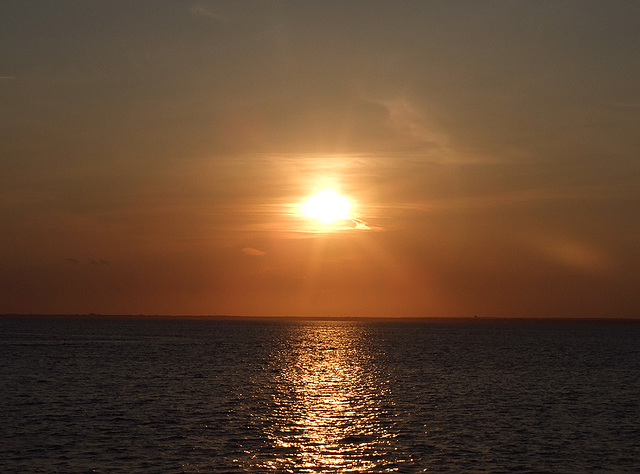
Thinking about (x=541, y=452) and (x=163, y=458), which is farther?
(x=541, y=452)

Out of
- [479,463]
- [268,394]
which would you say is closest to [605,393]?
[268,394]

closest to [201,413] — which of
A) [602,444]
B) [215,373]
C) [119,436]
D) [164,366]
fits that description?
[119,436]

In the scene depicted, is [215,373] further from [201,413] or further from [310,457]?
[310,457]

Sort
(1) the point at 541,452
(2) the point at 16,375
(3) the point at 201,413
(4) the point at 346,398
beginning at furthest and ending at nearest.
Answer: (2) the point at 16,375 < (4) the point at 346,398 < (3) the point at 201,413 < (1) the point at 541,452

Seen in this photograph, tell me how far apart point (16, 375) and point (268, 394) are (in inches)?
1415

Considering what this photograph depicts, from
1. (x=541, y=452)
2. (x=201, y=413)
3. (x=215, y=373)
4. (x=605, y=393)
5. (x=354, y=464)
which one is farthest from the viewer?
(x=215, y=373)

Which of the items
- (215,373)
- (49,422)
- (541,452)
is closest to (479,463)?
(541,452)

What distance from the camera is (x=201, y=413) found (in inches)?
2381

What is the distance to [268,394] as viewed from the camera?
2992 inches

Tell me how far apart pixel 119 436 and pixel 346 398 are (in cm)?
2868

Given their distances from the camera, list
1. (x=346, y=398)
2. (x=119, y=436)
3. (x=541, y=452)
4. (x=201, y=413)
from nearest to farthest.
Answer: (x=541, y=452) < (x=119, y=436) < (x=201, y=413) < (x=346, y=398)

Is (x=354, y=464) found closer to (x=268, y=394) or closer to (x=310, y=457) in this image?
(x=310, y=457)

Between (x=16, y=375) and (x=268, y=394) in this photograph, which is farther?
(x=16, y=375)

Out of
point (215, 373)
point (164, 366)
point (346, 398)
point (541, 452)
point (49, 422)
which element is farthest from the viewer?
point (164, 366)
